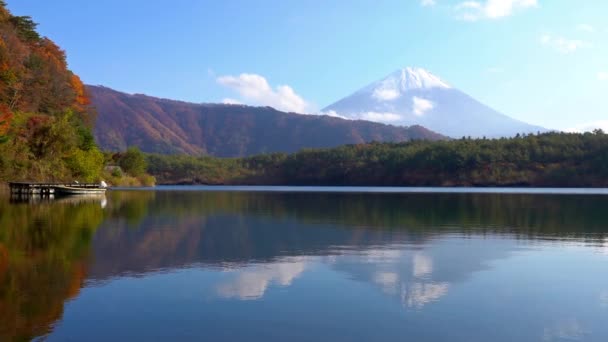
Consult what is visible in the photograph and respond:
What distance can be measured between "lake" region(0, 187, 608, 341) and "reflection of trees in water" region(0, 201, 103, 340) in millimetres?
36

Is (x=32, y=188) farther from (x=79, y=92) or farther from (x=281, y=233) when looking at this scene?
(x=281, y=233)

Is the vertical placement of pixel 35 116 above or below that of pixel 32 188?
above

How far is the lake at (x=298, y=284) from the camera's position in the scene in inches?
332

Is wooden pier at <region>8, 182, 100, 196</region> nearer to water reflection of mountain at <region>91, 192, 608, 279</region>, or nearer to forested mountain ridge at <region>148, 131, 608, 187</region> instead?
water reflection of mountain at <region>91, 192, 608, 279</region>

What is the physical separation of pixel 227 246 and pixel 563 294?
31.5 ft

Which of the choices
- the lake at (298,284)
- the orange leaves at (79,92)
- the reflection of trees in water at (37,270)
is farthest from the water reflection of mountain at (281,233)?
the orange leaves at (79,92)

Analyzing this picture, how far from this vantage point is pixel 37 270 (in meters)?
12.5

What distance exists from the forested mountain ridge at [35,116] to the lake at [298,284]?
34741mm

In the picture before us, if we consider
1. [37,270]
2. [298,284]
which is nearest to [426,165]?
[298,284]

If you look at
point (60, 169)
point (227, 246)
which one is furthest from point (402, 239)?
point (60, 169)

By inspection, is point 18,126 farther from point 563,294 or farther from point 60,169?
point 563,294

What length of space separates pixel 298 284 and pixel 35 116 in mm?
51829

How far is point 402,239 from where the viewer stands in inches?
779

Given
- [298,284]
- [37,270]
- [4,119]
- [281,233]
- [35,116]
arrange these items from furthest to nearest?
[35,116] → [4,119] → [281,233] → [37,270] → [298,284]
